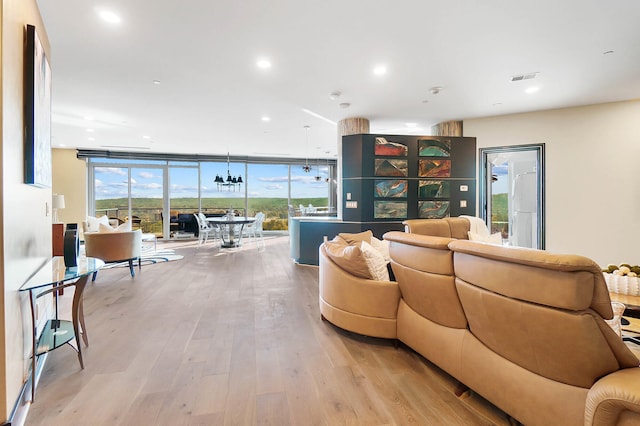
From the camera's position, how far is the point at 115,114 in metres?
5.50

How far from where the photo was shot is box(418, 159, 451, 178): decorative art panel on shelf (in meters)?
5.73

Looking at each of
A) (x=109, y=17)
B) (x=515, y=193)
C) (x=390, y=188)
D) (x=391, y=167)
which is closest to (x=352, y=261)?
(x=109, y=17)

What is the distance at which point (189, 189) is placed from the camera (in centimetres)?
999

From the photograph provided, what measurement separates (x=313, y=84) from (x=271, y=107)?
4.11 ft

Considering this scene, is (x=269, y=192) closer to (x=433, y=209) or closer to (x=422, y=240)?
(x=433, y=209)

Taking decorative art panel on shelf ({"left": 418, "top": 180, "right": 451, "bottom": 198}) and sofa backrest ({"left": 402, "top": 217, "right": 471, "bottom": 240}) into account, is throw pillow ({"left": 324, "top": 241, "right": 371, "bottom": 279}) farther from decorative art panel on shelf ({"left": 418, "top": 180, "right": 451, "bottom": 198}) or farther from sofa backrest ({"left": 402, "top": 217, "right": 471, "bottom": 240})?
decorative art panel on shelf ({"left": 418, "top": 180, "right": 451, "bottom": 198})

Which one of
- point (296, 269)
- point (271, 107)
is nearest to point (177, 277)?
point (296, 269)

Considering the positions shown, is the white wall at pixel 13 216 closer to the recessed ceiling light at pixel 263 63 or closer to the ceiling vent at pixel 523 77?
the recessed ceiling light at pixel 263 63

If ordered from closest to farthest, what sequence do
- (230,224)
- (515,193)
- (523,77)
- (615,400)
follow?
1. (615,400)
2. (523,77)
3. (515,193)
4. (230,224)

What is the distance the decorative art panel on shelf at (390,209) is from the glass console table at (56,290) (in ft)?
14.3

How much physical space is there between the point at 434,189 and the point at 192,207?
320 inches

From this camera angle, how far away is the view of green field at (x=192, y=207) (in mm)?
9430

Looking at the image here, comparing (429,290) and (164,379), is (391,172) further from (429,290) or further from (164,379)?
(164,379)

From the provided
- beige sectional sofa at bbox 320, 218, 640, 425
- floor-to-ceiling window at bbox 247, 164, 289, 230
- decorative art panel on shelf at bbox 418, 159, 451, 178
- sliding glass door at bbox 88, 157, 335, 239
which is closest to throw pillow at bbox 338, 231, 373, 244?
beige sectional sofa at bbox 320, 218, 640, 425
